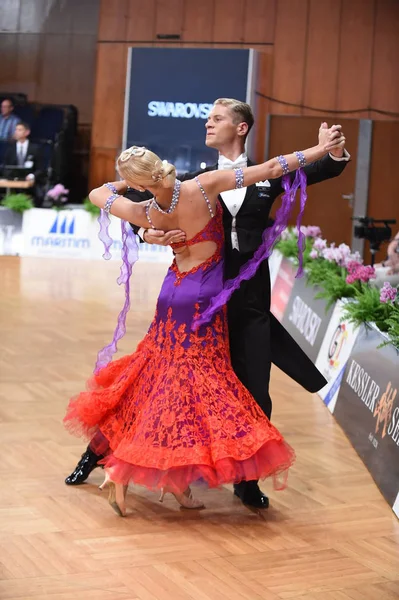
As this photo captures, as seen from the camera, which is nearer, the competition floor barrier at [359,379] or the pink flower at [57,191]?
the competition floor barrier at [359,379]

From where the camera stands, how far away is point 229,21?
12.8m

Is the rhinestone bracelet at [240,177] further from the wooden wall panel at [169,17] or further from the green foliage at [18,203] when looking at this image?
the wooden wall panel at [169,17]

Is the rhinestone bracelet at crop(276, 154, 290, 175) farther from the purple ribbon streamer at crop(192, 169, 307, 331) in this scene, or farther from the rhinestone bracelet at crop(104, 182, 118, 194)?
the rhinestone bracelet at crop(104, 182, 118, 194)

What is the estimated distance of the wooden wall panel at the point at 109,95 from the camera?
13320 mm

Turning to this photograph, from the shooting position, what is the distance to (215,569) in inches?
123

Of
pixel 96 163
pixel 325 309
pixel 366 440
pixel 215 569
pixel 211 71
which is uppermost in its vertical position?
pixel 211 71

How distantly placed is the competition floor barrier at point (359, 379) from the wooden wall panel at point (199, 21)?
7.01 meters

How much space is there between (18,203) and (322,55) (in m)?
4.46

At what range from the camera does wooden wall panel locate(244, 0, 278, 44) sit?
1263 cm

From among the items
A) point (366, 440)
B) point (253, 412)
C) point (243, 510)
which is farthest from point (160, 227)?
point (366, 440)

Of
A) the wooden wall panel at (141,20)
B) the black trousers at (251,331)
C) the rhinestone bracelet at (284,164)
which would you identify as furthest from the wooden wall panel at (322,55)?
the rhinestone bracelet at (284,164)

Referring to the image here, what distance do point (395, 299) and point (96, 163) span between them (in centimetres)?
929

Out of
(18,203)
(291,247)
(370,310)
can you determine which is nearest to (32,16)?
(18,203)

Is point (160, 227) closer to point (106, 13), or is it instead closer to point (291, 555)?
point (291, 555)
